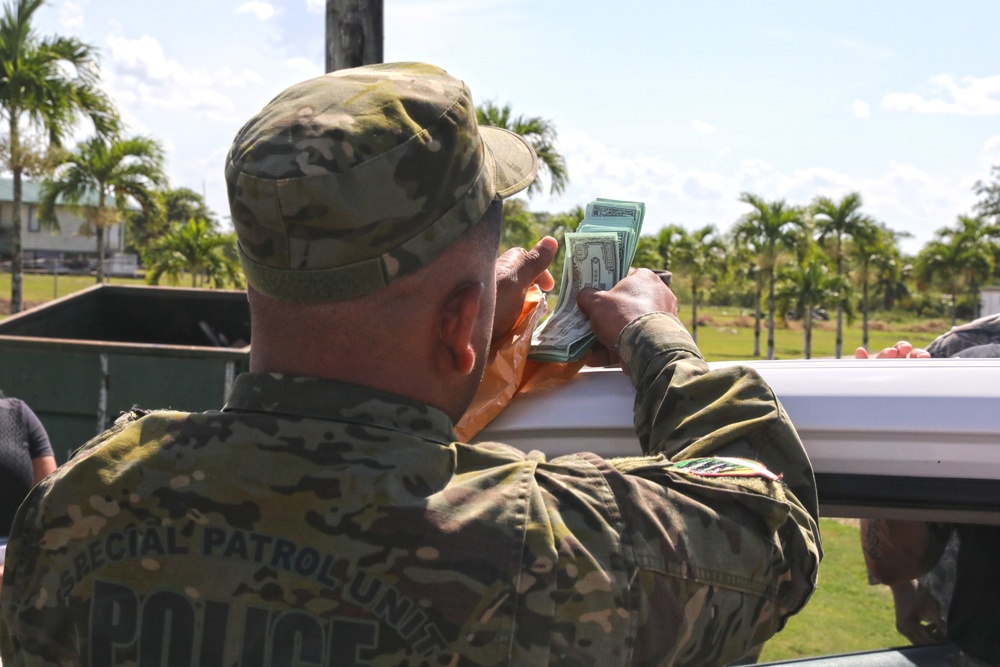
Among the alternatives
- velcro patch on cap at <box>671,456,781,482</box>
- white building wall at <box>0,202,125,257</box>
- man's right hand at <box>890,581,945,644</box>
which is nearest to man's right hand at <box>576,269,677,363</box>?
velcro patch on cap at <box>671,456,781,482</box>

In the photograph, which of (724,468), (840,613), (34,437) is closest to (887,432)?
(724,468)

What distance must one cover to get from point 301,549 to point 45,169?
1908 cm

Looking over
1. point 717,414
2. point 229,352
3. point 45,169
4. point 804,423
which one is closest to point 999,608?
point 804,423

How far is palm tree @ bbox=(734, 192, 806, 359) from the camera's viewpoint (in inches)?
1371

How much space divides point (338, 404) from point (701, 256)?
3759 cm

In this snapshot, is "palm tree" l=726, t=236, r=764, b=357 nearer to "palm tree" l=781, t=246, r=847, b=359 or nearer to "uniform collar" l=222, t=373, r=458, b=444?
"palm tree" l=781, t=246, r=847, b=359

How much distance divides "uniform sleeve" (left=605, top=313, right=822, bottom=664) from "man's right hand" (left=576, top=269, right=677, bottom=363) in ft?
0.73

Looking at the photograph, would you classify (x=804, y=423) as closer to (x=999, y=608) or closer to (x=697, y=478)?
(x=697, y=478)

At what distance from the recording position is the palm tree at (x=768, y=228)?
34.8 meters

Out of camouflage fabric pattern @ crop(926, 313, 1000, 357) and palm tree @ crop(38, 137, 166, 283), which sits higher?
palm tree @ crop(38, 137, 166, 283)

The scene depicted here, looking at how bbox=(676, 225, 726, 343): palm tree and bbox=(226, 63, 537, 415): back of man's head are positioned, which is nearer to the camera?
bbox=(226, 63, 537, 415): back of man's head

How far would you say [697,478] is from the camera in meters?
1.19

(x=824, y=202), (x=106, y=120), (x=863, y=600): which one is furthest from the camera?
(x=824, y=202)

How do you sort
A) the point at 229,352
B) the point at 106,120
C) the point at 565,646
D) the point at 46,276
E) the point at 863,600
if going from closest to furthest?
the point at 565,646 → the point at 863,600 → the point at 229,352 → the point at 106,120 → the point at 46,276
